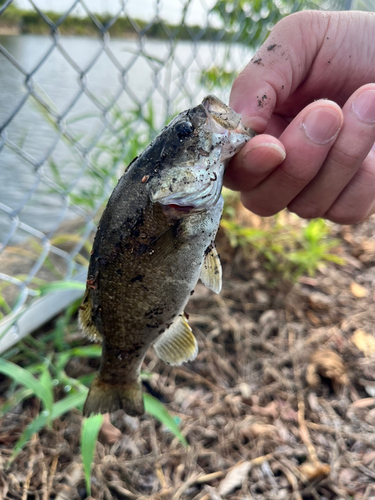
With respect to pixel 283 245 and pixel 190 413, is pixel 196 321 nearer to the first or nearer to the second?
pixel 190 413

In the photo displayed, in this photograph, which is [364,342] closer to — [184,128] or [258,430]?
[258,430]

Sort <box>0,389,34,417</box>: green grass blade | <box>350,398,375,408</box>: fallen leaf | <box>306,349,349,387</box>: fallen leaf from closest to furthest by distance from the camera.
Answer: <box>0,389,34,417</box>: green grass blade < <box>350,398,375,408</box>: fallen leaf < <box>306,349,349,387</box>: fallen leaf

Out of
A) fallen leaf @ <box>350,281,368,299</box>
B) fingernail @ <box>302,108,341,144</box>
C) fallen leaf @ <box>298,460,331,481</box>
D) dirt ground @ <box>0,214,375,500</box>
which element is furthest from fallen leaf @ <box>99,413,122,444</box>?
fallen leaf @ <box>350,281,368,299</box>

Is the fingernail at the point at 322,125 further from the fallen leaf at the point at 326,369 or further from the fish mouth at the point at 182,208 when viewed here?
the fallen leaf at the point at 326,369

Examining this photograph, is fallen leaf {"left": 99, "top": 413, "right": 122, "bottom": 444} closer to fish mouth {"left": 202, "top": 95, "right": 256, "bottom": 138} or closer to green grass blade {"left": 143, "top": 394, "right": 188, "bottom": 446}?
green grass blade {"left": 143, "top": 394, "right": 188, "bottom": 446}

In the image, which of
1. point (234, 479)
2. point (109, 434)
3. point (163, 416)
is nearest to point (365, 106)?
point (163, 416)

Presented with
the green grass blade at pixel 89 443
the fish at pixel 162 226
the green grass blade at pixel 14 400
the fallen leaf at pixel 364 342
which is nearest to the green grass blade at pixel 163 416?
the green grass blade at pixel 89 443

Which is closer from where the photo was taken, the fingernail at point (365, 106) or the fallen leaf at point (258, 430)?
the fingernail at point (365, 106)
